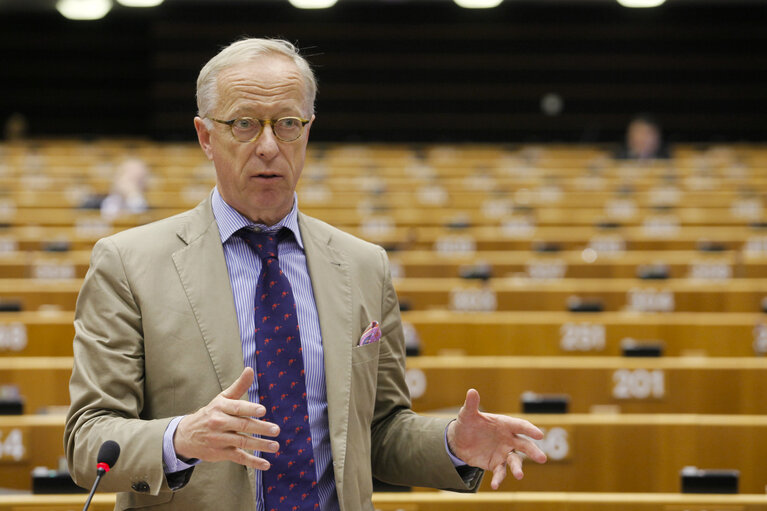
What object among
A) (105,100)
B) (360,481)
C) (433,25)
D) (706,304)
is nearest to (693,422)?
(360,481)

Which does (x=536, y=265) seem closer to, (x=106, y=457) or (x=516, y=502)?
(x=516, y=502)

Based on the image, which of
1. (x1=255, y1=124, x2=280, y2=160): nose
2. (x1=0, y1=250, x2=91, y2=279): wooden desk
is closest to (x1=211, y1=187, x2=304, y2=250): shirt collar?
(x1=255, y1=124, x2=280, y2=160): nose

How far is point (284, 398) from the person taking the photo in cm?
124

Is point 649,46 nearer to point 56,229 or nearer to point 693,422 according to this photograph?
point 56,229

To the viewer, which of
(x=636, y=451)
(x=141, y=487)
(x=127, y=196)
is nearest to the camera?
(x=141, y=487)

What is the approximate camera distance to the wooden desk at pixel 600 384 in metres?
2.72

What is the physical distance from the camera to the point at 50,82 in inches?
481

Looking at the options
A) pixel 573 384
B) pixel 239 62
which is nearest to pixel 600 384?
pixel 573 384

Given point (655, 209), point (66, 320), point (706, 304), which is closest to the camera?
point (66, 320)

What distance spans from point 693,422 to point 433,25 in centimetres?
955

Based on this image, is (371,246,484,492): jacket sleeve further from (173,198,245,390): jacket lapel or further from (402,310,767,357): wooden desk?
(402,310,767,357): wooden desk

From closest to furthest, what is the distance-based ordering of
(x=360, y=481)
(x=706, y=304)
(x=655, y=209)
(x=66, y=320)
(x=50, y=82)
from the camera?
(x=360, y=481) < (x=66, y=320) < (x=706, y=304) < (x=655, y=209) < (x=50, y=82)

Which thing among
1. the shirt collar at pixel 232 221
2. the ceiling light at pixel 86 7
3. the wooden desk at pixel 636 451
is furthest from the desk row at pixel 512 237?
the ceiling light at pixel 86 7

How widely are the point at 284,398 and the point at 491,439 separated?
28cm
